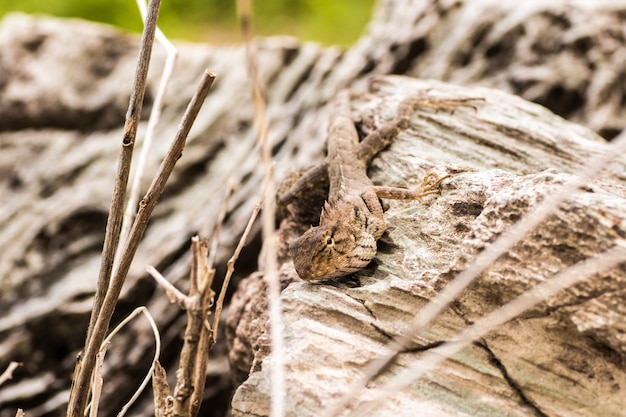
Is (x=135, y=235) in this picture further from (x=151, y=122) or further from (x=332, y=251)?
(x=332, y=251)

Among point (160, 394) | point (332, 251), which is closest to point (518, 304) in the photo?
point (332, 251)

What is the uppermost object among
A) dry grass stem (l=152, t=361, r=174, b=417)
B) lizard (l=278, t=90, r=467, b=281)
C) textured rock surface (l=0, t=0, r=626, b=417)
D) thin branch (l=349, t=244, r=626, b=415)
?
textured rock surface (l=0, t=0, r=626, b=417)

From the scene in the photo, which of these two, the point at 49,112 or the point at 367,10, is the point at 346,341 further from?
the point at 367,10

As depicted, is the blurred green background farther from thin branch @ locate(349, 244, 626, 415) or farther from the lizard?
thin branch @ locate(349, 244, 626, 415)

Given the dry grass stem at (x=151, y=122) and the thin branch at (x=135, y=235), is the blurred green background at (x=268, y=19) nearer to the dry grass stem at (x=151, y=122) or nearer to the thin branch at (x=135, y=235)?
the dry grass stem at (x=151, y=122)

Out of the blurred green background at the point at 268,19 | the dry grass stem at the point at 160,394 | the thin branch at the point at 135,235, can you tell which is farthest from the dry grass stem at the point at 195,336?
the blurred green background at the point at 268,19

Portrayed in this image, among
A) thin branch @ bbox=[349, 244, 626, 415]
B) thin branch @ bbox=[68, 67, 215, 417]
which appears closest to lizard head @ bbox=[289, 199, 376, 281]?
thin branch @ bbox=[349, 244, 626, 415]

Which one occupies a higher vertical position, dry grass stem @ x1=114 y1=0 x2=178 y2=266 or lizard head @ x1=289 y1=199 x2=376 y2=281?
dry grass stem @ x1=114 y1=0 x2=178 y2=266

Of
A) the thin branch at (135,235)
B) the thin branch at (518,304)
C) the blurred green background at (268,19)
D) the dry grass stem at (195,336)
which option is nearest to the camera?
the dry grass stem at (195,336)
